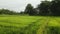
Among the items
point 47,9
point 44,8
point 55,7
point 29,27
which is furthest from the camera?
point 44,8

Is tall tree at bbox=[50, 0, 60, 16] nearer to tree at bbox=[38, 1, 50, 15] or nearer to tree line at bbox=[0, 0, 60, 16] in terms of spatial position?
tree line at bbox=[0, 0, 60, 16]

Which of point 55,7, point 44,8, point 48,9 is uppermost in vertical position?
point 55,7

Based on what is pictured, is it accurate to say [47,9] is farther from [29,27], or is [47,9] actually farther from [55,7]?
[29,27]

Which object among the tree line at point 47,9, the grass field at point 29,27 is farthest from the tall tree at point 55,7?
the grass field at point 29,27

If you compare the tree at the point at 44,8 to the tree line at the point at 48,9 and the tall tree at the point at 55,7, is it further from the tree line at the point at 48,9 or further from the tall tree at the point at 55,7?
the tall tree at the point at 55,7

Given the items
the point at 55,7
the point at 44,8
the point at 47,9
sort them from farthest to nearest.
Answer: the point at 44,8 → the point at 47,9 → the point at 55,7

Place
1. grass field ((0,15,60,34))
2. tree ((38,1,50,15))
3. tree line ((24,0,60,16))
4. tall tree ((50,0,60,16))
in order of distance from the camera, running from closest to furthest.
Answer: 1. grass field ((0,15,60,34))
2. tall tree ((50,0,60,16))
3. tree line ((24,0,60,16))
4. tree ((38,1,50,15))

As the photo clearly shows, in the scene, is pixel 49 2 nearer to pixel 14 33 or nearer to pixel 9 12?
pixel 9 12

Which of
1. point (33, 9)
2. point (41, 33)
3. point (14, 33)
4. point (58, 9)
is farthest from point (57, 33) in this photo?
point (33, 9)

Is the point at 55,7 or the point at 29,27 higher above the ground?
the point at 55,7

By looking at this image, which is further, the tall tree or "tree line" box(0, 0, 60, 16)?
"tree line" box(0, 0, 60, 16)

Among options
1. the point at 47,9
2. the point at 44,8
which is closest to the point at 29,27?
the point at 47,9

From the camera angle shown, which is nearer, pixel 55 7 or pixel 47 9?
pixel 55 7

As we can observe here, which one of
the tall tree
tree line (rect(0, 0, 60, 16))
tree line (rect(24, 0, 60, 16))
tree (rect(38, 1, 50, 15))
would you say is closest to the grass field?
the tall tree
